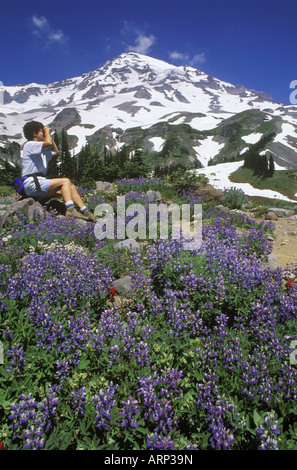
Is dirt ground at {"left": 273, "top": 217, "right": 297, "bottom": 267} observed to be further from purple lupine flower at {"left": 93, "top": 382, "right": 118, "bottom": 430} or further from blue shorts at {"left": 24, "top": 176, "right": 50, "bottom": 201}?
blue shorts at {"left": 24, "top": 176, "right": 50, "bottom": 201}

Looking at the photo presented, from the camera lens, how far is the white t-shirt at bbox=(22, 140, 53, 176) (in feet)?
28.2

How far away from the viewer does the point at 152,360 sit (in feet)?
11.1

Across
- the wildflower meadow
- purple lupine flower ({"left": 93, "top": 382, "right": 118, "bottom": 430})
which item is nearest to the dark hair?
the wildflower meadow

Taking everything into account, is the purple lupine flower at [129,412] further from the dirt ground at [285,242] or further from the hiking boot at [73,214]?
the hiking boot at [73,214]

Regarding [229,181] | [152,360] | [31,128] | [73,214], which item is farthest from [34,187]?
[229,181]

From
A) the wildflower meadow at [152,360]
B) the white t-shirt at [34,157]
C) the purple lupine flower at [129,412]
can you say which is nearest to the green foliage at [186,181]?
the white t-shirt at [34,157]

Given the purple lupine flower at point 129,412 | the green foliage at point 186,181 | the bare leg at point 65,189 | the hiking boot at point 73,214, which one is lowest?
the purple lupine flower at point 129,412

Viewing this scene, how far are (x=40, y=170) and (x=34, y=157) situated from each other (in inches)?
18.0

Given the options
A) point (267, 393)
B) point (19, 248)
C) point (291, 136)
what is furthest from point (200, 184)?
point (291, 136)

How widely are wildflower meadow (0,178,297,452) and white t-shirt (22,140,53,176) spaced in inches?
194

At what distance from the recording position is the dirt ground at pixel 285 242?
24.6 feet

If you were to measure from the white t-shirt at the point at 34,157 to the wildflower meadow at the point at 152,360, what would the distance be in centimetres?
492

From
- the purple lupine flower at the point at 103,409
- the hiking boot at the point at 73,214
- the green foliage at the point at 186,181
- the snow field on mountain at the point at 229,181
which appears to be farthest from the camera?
the snow field on mountain at the point at 229,181
